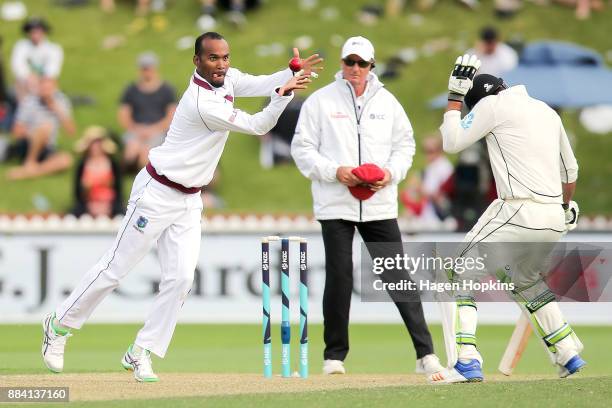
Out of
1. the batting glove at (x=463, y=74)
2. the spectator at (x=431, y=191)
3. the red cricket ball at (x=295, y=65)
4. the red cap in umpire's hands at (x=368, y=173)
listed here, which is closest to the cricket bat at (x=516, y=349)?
the red cap in umpire's hands at (x=368, y=173)

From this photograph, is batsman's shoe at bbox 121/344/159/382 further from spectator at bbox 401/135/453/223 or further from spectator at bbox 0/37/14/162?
spectator at bbox 0/37/14/162

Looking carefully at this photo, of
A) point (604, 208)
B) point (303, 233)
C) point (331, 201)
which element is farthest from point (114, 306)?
point (604, 208)

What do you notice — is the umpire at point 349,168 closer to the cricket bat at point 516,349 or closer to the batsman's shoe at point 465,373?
the cricket bat at point 516,349

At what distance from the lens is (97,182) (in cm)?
1803

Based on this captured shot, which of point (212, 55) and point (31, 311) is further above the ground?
point (212, 55)

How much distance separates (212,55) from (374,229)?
198cm

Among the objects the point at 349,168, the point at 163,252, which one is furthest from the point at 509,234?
the point at 163,252

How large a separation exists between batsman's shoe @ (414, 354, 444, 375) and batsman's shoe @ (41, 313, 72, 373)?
8.18 feet

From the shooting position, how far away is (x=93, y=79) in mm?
25219

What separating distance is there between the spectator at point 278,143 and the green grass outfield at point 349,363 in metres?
6.25

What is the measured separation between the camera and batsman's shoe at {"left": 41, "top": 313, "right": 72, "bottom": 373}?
370 inches

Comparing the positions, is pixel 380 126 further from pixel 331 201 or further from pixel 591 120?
pixel 591 120

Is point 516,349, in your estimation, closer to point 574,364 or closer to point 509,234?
point 574,364

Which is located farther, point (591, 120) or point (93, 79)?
point (93, 79)
